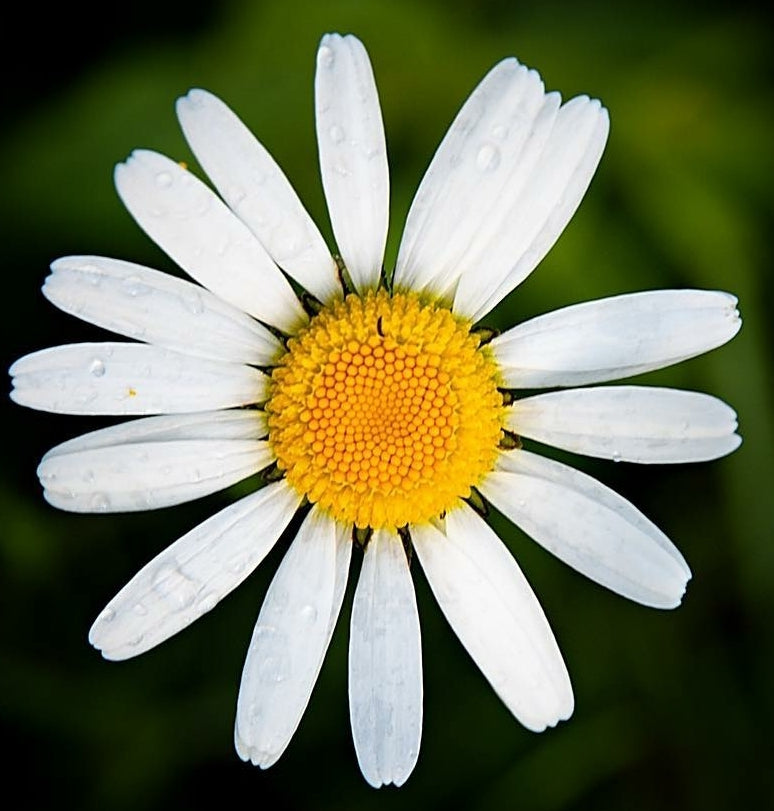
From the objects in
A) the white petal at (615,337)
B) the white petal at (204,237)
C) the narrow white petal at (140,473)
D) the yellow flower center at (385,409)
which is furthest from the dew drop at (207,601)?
the white petal at (615,337)

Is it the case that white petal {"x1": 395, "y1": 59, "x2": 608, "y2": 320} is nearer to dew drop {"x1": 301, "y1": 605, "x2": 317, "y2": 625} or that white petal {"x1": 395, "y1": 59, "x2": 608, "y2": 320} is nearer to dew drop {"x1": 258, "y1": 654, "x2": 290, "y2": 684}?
dew drop {"x1": 301, "y1": 605, "x2": 317, "y2": 625}

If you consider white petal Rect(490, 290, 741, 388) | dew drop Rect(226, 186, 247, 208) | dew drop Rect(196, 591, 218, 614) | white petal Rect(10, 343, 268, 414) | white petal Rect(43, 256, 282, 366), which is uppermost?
dew drop Rect(226, 186, 247, 208)

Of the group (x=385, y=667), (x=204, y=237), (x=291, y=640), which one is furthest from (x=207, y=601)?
(x=204, y=237)

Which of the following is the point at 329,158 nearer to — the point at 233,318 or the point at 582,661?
the point at 233,318

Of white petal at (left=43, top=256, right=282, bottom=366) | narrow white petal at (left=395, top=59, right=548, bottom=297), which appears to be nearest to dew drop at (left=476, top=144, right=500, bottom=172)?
narrow white petal at (left=395, top=59, right=548, bottom=297)

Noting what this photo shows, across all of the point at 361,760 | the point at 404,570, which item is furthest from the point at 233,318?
the point at 361,760
